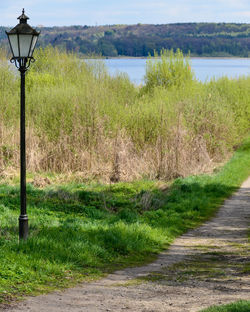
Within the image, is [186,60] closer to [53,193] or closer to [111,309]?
[53,193]

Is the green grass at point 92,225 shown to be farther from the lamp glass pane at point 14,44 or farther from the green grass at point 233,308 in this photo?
the lamp glass pane at point 14,44

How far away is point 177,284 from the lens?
8.77 metres

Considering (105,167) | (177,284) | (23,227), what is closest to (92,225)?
(23,227)

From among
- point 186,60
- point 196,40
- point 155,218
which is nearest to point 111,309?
point 155,218

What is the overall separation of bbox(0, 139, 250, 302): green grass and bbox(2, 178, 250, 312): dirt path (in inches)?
14.9

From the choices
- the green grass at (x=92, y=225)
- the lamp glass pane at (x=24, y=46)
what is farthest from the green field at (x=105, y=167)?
the lamp glass pane at (x=24, y=46)

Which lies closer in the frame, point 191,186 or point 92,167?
point 191,186

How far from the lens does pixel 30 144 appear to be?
70.8ft

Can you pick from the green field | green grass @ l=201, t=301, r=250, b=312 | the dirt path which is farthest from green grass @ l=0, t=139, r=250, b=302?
green grass @ l=201, t=301, r=250, b=312

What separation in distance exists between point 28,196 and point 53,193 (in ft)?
3.12

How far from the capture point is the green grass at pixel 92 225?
8641 mm

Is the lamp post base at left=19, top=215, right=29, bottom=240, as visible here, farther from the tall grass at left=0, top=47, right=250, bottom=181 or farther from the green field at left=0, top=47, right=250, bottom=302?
the tall grass at left=0, top=47, right=250, bottom=181

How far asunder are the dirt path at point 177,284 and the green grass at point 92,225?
1.24ft

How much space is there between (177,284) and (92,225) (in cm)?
342
